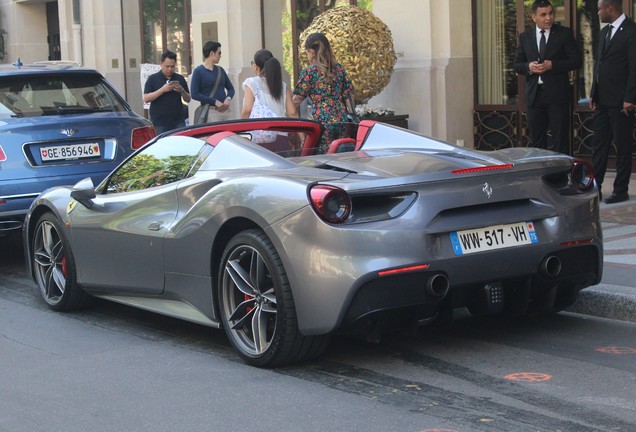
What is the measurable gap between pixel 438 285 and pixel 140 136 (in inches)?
202

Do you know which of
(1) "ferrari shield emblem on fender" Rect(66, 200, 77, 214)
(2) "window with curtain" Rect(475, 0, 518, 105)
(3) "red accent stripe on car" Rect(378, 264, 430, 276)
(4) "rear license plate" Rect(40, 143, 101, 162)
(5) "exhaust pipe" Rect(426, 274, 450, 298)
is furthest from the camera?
(2) "window with curtain" Rect(475, 0, 518, 105)

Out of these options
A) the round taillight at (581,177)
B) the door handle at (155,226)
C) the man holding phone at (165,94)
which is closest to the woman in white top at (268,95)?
the man holding phone at (165,94)

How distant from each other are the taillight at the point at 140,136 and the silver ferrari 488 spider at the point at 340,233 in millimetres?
2963

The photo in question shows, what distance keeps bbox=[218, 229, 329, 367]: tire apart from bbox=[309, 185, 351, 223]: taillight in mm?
362

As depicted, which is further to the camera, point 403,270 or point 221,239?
point 221,239

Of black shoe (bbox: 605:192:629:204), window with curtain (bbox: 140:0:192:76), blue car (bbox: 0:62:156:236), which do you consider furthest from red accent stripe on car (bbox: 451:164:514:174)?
window with curtain (bbox: 140:0:192:76)

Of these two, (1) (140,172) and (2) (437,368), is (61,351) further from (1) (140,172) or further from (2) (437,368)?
(2) (437,368)

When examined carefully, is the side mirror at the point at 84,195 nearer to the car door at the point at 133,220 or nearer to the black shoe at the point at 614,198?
the car door at the point at 133,220

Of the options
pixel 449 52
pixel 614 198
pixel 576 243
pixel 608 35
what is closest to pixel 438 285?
pixel 576 243

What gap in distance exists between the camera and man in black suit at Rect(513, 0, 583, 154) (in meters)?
11.4

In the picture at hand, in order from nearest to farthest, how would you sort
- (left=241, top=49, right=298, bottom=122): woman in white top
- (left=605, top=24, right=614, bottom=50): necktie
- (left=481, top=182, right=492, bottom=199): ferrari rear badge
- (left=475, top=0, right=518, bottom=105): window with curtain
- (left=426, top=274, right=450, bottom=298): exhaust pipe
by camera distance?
(left=426, top=274, right=450, bottom=298): exhaust pipe < (left=481, top=182, right=492, bottom=199): ferrari rear badge < (left=241, top=49, right=298, bottom=122): woman in white top < (left=605, top=24, right=614, bottom=50): necktie < (left=475, top=0, right=518, bottom=105): window with curtain

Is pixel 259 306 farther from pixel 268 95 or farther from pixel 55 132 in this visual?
pixel 268 95

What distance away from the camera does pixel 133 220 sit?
22.7ft

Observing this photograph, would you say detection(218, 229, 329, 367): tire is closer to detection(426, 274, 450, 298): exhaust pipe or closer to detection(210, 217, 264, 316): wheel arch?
detection(210, 217, 264, 316): wheel arch
